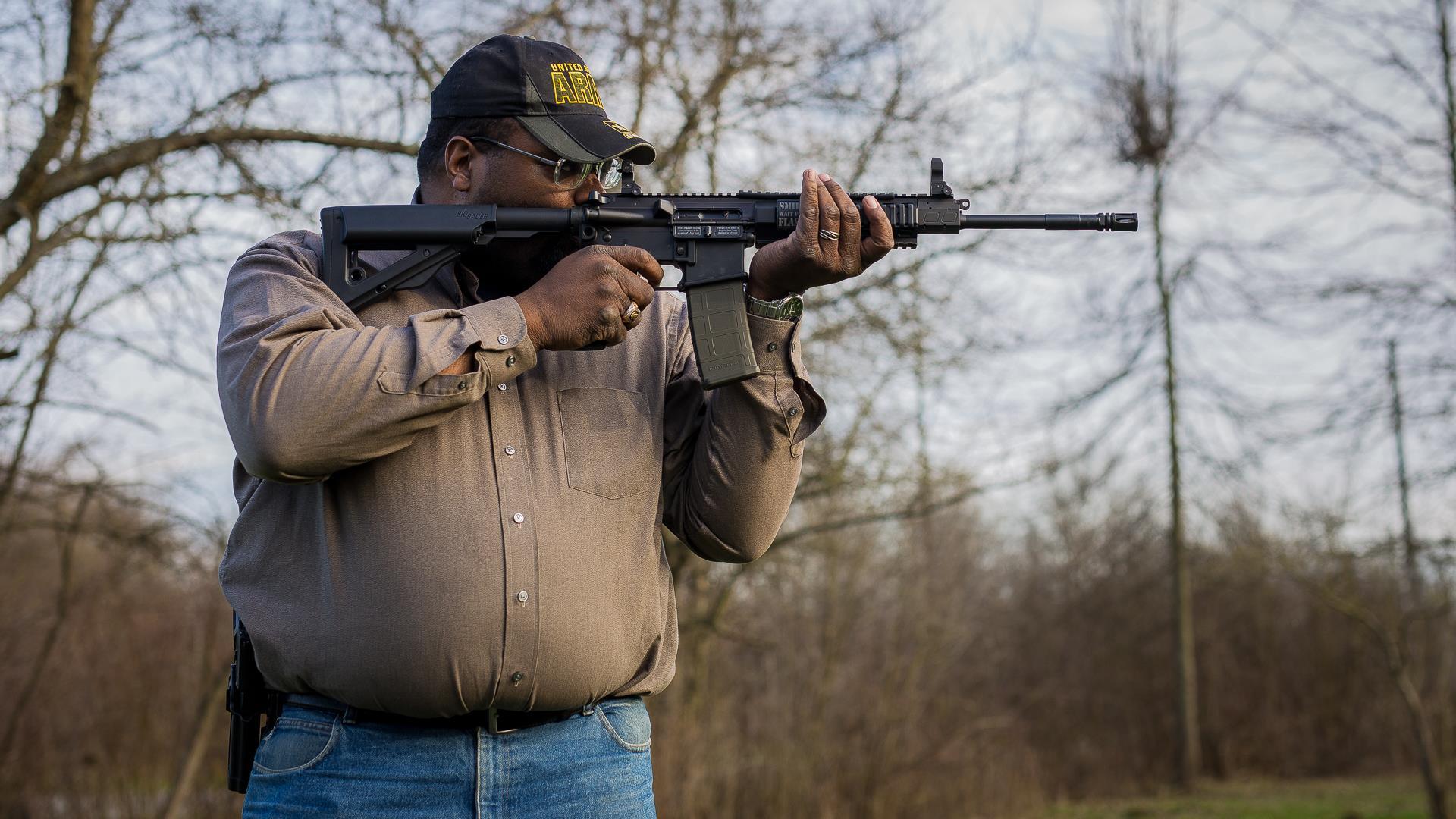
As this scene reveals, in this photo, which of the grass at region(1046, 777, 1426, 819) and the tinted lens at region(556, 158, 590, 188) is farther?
the grass at region(1046, 777, 1426, 819)

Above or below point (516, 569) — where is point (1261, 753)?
below

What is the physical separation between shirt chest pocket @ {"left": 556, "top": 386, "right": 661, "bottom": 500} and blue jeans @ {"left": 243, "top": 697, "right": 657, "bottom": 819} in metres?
0.45

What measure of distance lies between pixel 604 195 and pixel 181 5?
17.1ft

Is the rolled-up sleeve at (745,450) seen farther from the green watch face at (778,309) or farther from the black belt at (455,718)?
the black belt at (455,718)

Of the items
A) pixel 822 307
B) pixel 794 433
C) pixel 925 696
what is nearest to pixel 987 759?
pixel 925 696

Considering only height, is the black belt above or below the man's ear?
below

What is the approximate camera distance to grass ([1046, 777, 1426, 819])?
14789mm

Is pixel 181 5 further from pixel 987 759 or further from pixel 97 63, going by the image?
pixel 987 759

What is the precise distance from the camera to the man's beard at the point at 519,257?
8.93 ft

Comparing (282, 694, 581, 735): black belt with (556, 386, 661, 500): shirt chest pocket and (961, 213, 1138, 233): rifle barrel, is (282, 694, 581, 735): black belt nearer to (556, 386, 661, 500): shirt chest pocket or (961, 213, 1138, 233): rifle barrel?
(556, 386, 661, 500): shirt chest pocket

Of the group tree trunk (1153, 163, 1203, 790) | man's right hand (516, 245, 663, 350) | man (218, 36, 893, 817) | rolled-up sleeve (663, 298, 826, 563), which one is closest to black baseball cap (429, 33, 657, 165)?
man (218, 36, 893, 817)

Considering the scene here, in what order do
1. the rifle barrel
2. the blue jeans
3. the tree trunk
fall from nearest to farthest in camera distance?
the blue jeans → the rifle barrel → the tree trunk

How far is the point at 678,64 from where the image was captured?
8656mm

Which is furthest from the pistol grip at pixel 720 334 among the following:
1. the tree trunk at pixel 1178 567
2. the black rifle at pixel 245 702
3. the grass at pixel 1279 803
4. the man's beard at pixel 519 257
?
the tree trunk at pixel 1178 567
